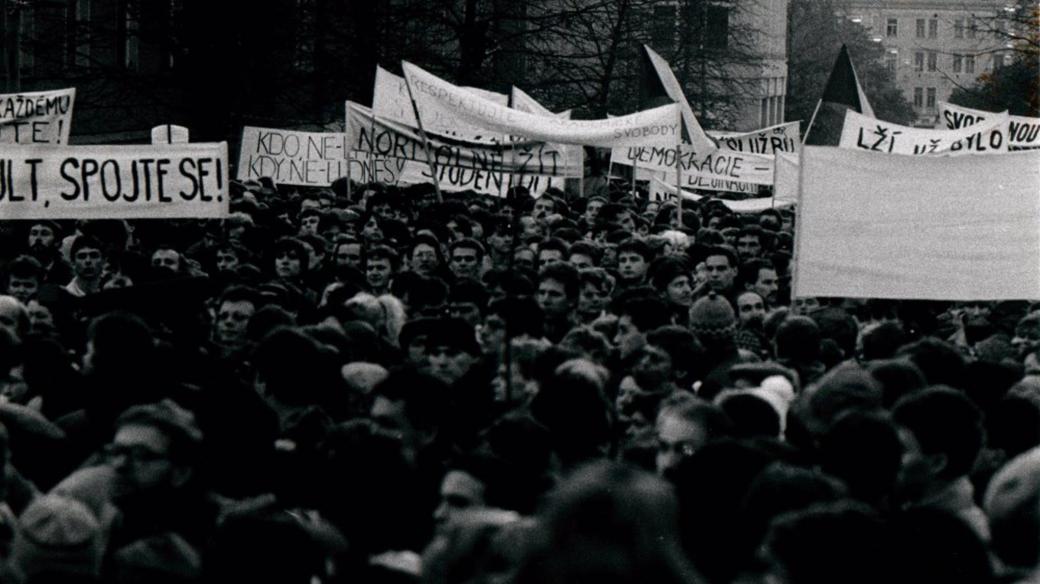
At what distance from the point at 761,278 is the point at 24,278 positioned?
4290 mm

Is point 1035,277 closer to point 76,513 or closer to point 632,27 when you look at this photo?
point 76,513

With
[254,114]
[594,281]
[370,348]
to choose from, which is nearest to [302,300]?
[594,281]

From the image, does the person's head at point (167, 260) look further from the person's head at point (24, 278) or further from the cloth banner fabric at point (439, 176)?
the cloth banner fabric at point (439, 176)

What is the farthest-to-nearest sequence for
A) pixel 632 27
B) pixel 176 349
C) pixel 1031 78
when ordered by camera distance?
pixel 1031 78 → pixel 632 27 → pixel 176 349

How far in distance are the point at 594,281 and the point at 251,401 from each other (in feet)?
18.1

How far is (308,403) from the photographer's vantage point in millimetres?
7547

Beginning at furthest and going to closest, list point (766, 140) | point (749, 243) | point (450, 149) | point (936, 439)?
point (766, 140) < point (450, 149) < point (749, 243) < point (936, 439)

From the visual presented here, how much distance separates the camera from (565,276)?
36.7ft


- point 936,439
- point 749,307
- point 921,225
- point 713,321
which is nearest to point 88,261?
point 749,307

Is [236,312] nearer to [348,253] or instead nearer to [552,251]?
[552,251]

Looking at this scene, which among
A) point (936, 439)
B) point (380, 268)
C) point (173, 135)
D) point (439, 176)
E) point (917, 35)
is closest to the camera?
point (936, 439)

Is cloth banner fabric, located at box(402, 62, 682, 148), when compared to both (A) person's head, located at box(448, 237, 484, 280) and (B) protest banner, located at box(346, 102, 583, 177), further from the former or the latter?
(A) person's head, located at box(448, 237, 484, 280)

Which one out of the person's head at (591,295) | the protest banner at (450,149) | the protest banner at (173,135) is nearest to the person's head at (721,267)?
the person's head at (591,295)

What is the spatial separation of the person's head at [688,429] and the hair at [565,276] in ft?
15.6
